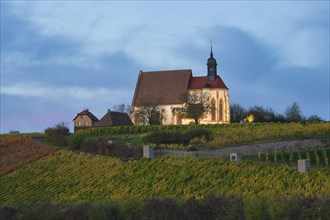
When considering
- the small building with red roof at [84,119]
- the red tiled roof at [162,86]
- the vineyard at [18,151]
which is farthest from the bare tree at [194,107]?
the vineyard at [18,151]

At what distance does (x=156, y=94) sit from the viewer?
70312mm

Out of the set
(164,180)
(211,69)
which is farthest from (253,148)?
(211,69)

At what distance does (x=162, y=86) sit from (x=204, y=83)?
5295mm

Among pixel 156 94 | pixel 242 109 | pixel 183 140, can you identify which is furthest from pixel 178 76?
pixel 183 140

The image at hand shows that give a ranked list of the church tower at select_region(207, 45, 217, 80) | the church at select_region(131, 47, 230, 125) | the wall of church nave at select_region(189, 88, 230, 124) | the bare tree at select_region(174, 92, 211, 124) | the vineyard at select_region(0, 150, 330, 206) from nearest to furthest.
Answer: the vineyard at select_region(0, 150, 330, 206)
the bare tree at select_region(174, 92, 211, 124)
the wall of church nave at select_region(189, 88, 230, 124)
the church at select_region(131, 47, 230, 125)
the church tower at select_region(207, 45, 217, 80)

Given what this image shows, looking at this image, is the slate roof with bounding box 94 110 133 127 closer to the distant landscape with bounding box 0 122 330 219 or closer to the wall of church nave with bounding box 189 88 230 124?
the wall of church nave with bounding box 189 88 230 124

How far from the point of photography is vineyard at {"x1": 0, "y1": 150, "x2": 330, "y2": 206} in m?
25.3

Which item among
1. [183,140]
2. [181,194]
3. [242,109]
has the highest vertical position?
[242,109]

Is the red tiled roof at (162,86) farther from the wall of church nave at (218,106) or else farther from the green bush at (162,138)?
the green bush at (162,138)

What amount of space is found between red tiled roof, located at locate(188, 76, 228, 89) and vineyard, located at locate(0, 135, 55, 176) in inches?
1041

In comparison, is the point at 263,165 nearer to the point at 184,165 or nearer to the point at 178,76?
the point at 184,165

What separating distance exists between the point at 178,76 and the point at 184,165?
42.3m

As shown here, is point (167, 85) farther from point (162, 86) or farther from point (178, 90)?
point (178, 90)

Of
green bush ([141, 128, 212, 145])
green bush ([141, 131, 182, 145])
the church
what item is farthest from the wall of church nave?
green bush ([141, 131, 182, 145])
